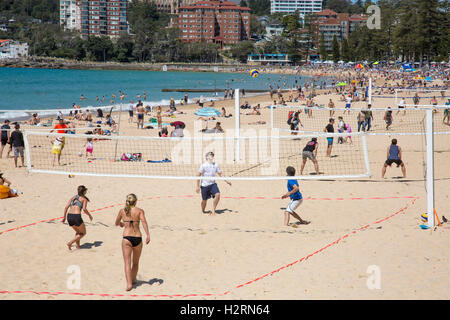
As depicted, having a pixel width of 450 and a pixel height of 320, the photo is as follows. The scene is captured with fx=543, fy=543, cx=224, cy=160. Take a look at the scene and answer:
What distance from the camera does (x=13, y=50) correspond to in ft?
566

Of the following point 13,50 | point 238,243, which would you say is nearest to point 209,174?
point 238,243

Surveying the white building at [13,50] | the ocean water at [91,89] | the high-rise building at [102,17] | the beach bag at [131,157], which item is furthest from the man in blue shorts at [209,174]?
the high-rise building at [102,17]

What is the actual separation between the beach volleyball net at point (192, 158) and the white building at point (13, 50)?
163954mm

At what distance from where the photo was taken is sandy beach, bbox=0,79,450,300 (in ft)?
22.9

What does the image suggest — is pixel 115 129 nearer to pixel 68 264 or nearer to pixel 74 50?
pixel 68 264

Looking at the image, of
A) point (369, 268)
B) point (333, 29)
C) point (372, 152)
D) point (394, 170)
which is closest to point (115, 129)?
point (372, 152)

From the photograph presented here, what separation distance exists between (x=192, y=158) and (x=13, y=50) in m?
172

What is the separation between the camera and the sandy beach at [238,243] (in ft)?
Answer: 22.9

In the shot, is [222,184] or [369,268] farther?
[222,184]

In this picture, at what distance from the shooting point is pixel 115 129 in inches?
937

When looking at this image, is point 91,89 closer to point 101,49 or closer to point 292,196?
point 292,196

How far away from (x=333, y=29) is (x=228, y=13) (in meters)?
34.0

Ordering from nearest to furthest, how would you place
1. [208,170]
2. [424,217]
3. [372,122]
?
1. [424,217]
2. [208,170]
3. [372,122]
